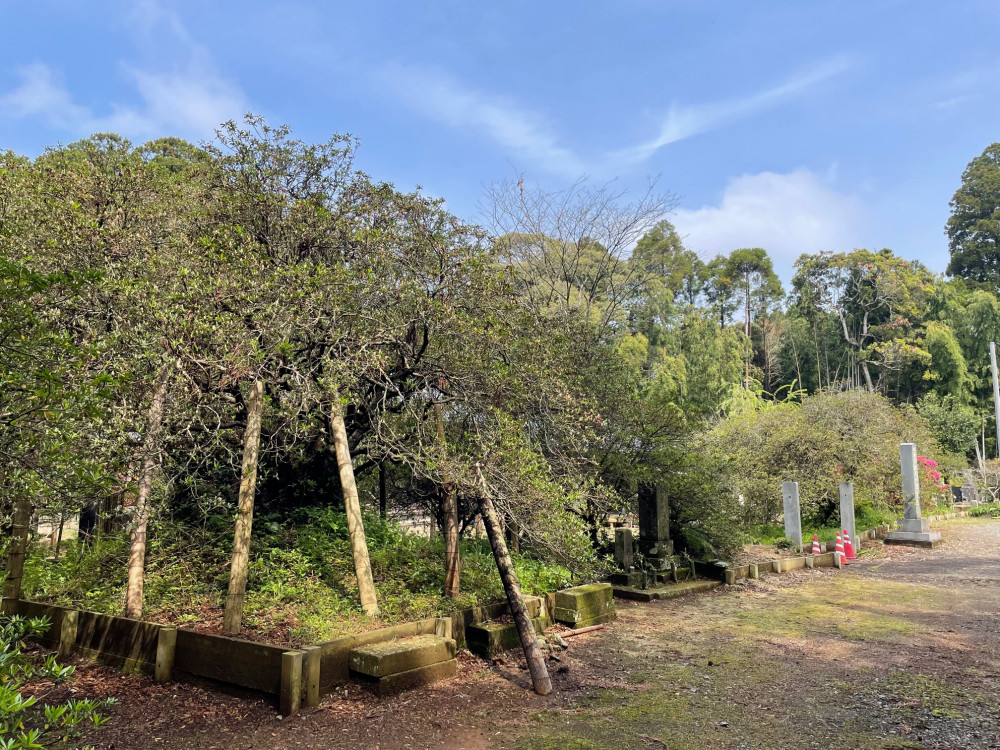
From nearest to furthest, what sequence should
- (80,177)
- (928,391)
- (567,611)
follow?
(80,177), (567,611), (928,391)

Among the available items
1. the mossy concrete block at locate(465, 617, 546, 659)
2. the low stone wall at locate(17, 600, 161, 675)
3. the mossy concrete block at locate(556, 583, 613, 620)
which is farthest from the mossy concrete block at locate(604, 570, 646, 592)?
the low stone wall at locate(17, 600, 161, 675)

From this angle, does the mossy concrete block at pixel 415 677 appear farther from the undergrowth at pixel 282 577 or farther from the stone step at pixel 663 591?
the stone step at pixel 663 591

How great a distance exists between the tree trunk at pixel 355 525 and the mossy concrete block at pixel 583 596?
2777mm

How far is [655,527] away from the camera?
39.2 ft

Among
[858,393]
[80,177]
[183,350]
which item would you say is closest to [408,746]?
[183,350]

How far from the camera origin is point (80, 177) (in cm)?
796

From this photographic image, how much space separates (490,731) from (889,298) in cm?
4382

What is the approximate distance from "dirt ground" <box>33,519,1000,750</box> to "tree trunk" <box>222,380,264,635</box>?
2.35 feet

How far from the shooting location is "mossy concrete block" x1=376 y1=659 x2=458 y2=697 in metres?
5.86

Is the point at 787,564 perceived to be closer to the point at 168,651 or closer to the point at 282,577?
the point at 282,577

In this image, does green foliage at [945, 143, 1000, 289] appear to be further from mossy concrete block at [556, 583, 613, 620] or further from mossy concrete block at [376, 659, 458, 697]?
mossy concrete block at [376, 659, 458, 697]

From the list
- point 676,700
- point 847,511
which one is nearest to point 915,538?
point 847,511

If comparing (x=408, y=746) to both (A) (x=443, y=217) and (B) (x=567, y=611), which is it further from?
(A) (x=443, y=217)

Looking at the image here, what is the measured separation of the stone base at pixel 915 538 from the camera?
17953mm
